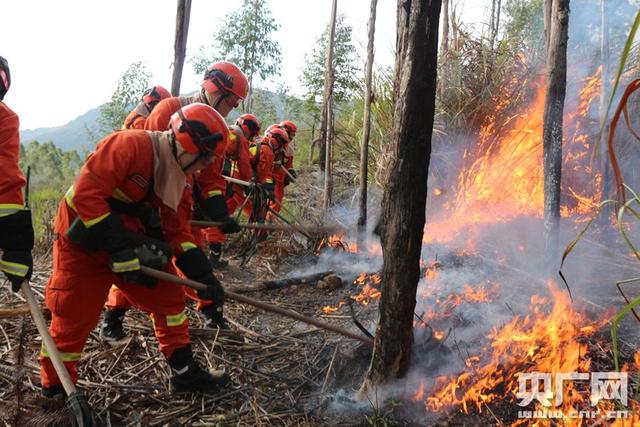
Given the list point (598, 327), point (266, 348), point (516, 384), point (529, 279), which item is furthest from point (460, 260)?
point (266, 348)

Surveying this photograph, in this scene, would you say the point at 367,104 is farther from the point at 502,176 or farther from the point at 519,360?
the point at 519,360

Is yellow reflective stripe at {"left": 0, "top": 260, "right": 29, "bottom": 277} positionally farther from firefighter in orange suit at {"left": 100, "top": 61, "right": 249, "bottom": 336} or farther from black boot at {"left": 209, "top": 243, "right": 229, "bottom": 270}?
black boot at {"left": 209, "top": 243, "right": 229, "bottom": 270}

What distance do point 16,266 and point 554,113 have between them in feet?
15.9

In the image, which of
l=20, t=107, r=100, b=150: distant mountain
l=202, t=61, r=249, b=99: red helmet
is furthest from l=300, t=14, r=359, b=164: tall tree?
l=20, t=107, r=100, b=150: distant mountain

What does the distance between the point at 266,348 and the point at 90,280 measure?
1718 millimetres

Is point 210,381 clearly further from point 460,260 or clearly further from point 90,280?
point 460,260

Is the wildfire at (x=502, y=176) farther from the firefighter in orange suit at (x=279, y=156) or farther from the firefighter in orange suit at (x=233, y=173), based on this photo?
the firefighter in orange suit at (x=279, y=156)

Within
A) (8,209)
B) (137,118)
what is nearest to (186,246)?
(8,209)

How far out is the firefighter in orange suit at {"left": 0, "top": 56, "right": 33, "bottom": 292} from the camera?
274cm

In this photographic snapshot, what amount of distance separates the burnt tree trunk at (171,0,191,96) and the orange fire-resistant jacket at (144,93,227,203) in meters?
0.93

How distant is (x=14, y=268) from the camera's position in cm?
276

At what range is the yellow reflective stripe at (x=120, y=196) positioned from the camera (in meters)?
2.78

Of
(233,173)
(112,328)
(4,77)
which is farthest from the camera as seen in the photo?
(233,173)

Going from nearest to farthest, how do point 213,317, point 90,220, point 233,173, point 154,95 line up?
1. point 90,220
2. point 213,317
3. point 154,95
4. point 233,173
